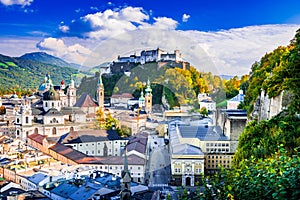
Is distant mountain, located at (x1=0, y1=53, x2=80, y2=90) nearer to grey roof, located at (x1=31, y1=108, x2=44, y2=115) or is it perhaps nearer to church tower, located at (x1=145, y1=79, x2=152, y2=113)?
grey roof, located at (x1=31, y1=108, x2=44, y2=115)

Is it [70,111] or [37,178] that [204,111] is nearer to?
[70,111]

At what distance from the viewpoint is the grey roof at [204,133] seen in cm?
1750

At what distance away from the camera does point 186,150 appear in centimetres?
1733

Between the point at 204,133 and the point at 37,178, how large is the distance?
7.92 metres

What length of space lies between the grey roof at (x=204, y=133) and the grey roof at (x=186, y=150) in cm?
62

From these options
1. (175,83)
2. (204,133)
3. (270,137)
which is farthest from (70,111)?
(270,137)

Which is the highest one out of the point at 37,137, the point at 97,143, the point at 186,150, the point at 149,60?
the point at 149,60

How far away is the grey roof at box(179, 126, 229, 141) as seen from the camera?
17.5 meters

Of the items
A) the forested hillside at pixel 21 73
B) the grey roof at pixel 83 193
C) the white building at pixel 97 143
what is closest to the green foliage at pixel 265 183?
the grey roof at pixel 83 193

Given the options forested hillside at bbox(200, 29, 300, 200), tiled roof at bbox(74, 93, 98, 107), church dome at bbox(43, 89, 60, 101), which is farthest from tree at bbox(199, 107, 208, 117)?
forested hillside at bbox(200, 29, 300, 200)

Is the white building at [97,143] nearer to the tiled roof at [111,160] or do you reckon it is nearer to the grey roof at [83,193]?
the tiled roof at [111,160]

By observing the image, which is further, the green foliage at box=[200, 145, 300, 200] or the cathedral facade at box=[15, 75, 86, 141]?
the cathedral facade at box=[15, 75, 86, 141]

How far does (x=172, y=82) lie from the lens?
28234mm

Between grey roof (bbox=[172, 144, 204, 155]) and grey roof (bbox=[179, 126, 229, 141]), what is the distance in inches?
24.3
